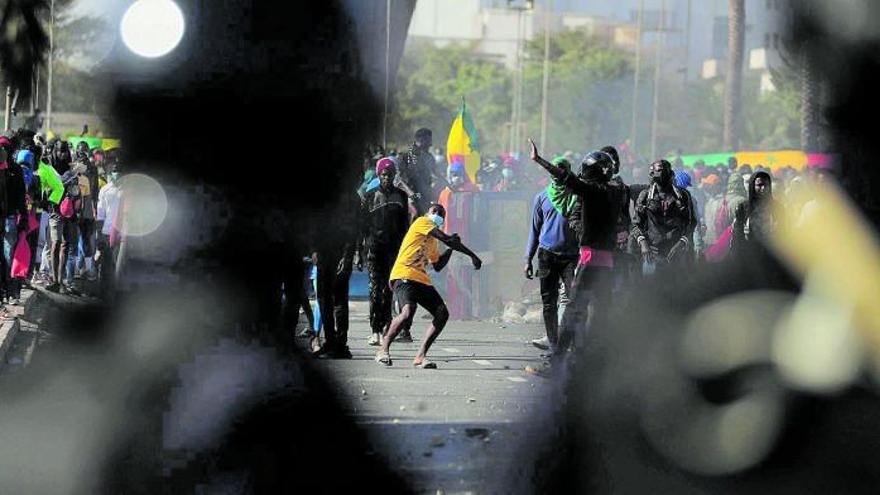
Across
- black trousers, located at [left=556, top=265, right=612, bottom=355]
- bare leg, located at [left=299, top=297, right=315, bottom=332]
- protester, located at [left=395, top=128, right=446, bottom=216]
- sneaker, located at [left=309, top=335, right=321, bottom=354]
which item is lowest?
sneaker, located at [left=309, top=335, right=321, bottom=354]

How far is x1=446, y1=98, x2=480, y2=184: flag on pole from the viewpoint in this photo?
24.6 m

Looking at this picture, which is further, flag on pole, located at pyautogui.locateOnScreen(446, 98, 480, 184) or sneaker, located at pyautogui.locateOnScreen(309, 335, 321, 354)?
flag on pole, located at pyautogui.locateOnScreen(446, 98, 480, 184)

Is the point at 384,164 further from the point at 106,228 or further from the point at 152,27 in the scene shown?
the point at 152,27

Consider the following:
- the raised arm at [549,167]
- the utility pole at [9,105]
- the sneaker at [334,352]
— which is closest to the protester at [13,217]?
the sneaker at [334,352]

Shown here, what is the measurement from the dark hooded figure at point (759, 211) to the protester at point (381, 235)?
2910 millimetres

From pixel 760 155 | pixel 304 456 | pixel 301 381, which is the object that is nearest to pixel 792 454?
pixel 304 456

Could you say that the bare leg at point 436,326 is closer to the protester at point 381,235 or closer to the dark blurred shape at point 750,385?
the dark blurred shape at point 750,385

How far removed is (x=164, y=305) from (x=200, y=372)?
420 millimetres

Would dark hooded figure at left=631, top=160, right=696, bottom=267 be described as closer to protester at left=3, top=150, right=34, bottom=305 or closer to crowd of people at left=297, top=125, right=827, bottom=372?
crowd of people at left=297, top=125, right=827, bottom=372

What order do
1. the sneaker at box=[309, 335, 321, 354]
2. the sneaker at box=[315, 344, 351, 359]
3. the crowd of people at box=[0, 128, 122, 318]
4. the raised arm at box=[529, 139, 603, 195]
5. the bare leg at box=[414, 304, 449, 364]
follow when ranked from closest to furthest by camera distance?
1. the raised arm at box=[529, 139, 603, 195]
2. the bare leg at box=[414, 304, 449, 364]
3. the sneaker at box=[315, 344, 351, 359]
4. the sneaker at box=[309, 335, 321, 354]
5. the crowd of people at box=[0, 128, 122, 318]

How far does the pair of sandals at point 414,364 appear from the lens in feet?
43.0

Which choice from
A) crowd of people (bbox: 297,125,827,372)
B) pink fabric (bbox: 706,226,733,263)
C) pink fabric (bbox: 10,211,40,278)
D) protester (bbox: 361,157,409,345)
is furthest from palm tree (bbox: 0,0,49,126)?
pink fabric (bbox: 10,211,40,278)

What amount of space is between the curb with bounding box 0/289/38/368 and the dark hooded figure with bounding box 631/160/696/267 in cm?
543

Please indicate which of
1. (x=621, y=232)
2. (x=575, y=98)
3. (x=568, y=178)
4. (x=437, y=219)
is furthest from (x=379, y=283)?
(x=575, y=98)
